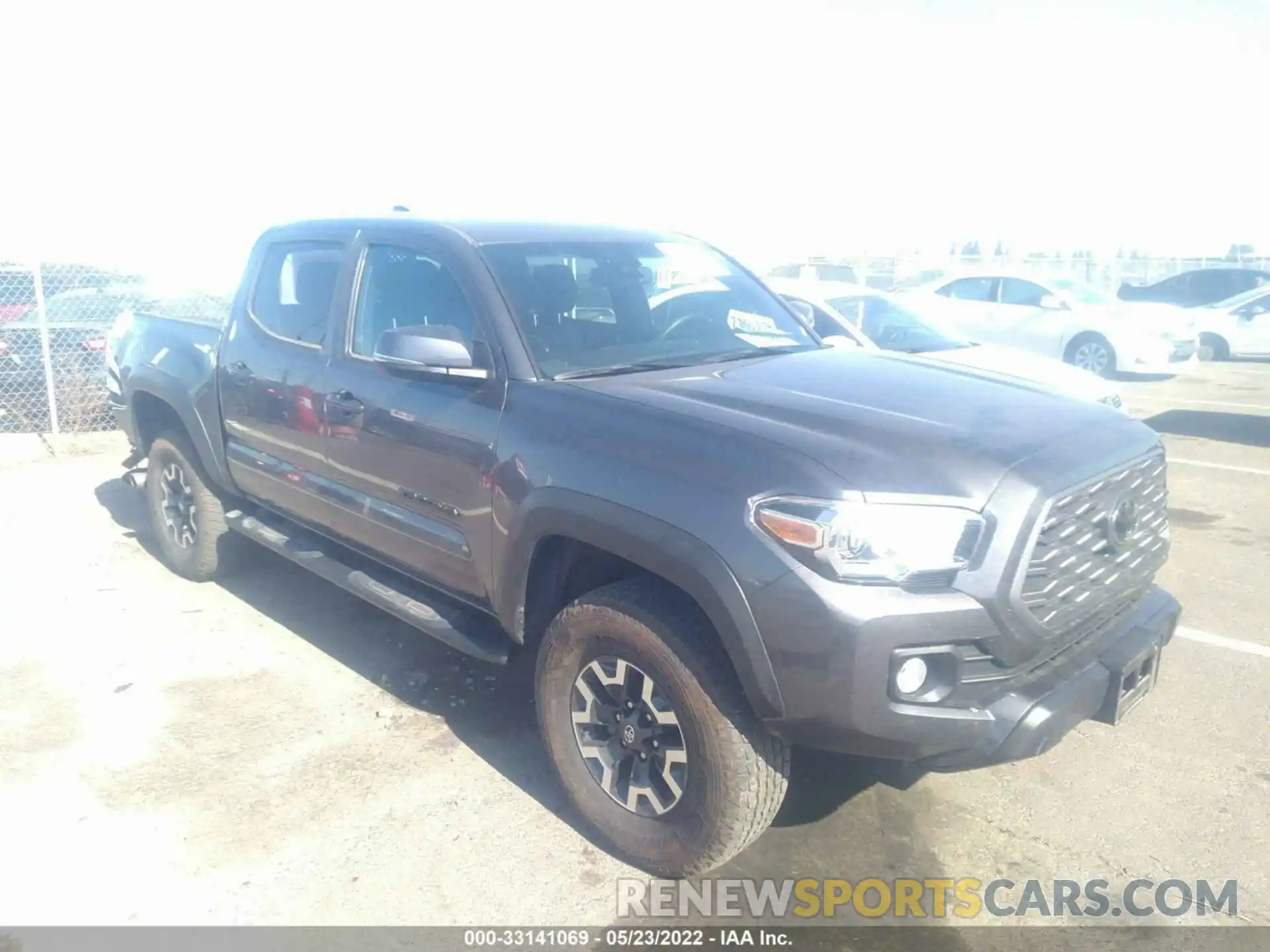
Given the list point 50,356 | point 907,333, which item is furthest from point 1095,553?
point 50,356

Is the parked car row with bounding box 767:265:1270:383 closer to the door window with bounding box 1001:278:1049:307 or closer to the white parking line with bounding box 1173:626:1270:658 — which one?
the door window with bounding box 1001:278:1049:307

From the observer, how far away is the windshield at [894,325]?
8.20m

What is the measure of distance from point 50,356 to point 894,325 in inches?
A: 320

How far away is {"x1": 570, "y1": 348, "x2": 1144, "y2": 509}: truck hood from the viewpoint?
8.61ft

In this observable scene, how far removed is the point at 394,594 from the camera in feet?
13.1

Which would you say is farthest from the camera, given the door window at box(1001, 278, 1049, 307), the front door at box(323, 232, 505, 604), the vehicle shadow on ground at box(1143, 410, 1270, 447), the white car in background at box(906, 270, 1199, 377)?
the door window at box(1001, 278, 1049, 307)

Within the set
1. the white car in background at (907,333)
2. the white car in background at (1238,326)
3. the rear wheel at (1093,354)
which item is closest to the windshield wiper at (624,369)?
the white car in background at (907,333)

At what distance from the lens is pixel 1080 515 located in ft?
9.12

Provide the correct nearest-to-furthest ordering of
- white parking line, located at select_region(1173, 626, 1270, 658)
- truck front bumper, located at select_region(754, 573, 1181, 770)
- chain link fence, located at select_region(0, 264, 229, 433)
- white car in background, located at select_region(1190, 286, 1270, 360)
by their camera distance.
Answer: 1. truck front bumper, located at select_region(754, 573, 1181, 770)
2. white parking line, located at select_region(1173, 626, 1270, 658)
3. chain link fence, located at select_region(0, 264, 229, 433)
4. white car in background, located at select_region(1190, 286, 1270, 360)

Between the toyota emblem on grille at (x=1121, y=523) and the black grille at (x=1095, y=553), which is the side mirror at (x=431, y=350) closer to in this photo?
the black grille at (x=1095, y=553)

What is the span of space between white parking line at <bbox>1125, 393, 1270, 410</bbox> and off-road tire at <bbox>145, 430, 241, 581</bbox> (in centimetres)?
1157

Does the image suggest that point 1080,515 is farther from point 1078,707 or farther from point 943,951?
point 943,951

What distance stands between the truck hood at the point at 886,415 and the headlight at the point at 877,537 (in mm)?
49

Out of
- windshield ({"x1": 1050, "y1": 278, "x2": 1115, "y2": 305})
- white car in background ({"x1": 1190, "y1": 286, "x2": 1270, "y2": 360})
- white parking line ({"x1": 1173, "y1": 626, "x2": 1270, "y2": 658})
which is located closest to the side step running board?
white parking line ({"x1": 1173, "y1": 626, "x2": 1270, "y2": 658})
